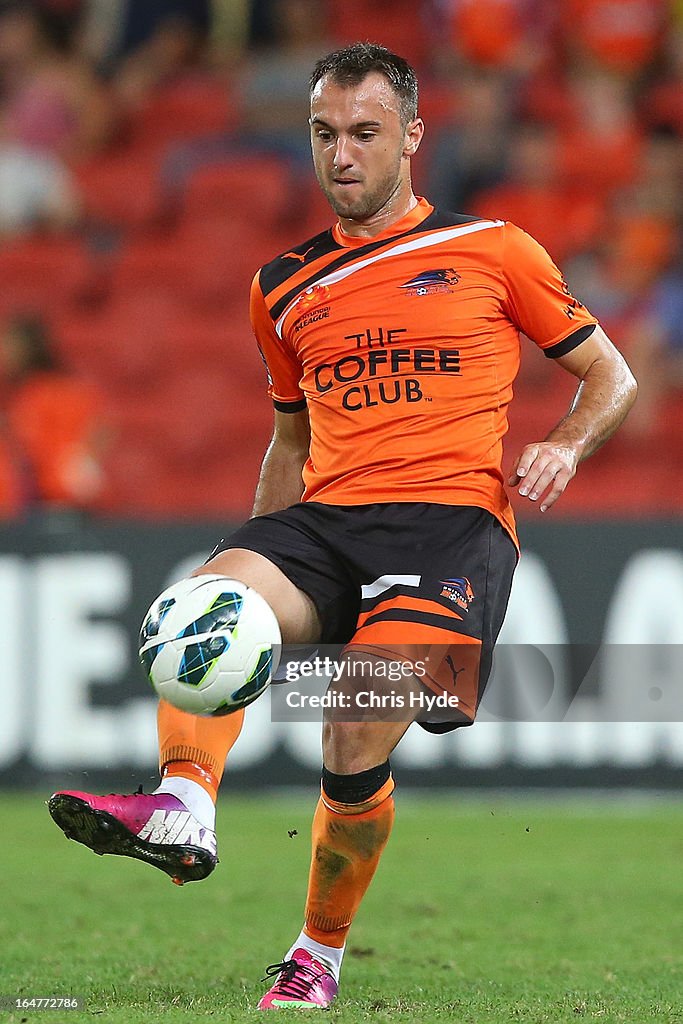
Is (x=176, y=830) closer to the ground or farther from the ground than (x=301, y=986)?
farther from the ground

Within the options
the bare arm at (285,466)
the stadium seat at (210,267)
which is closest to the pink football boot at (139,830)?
the bare arm at (285,466)

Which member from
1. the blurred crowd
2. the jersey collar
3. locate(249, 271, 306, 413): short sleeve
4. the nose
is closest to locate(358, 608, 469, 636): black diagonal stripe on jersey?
locate(249, 271, 306, 413): short sleeve

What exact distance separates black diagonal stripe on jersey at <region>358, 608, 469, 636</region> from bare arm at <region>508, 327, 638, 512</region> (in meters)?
0.37

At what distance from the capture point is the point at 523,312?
14.2ft

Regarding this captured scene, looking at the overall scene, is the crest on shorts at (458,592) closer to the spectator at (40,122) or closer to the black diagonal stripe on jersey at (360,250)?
the black diagonal stripe on jersey at (360,250)

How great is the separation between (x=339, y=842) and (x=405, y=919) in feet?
5.27

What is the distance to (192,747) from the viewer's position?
408cm

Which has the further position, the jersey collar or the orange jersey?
the jersey collar

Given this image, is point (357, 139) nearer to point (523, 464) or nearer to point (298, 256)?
point (298, 256)

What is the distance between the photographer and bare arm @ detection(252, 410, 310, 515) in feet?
15.2

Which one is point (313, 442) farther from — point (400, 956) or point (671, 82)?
point (671, 82)

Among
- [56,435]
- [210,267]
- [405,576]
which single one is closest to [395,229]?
[405,576]

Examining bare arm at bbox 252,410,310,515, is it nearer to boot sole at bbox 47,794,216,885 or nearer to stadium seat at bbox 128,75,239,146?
boot sole at bbox 47,794,216,885

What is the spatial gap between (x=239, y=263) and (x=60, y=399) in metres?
2.57
